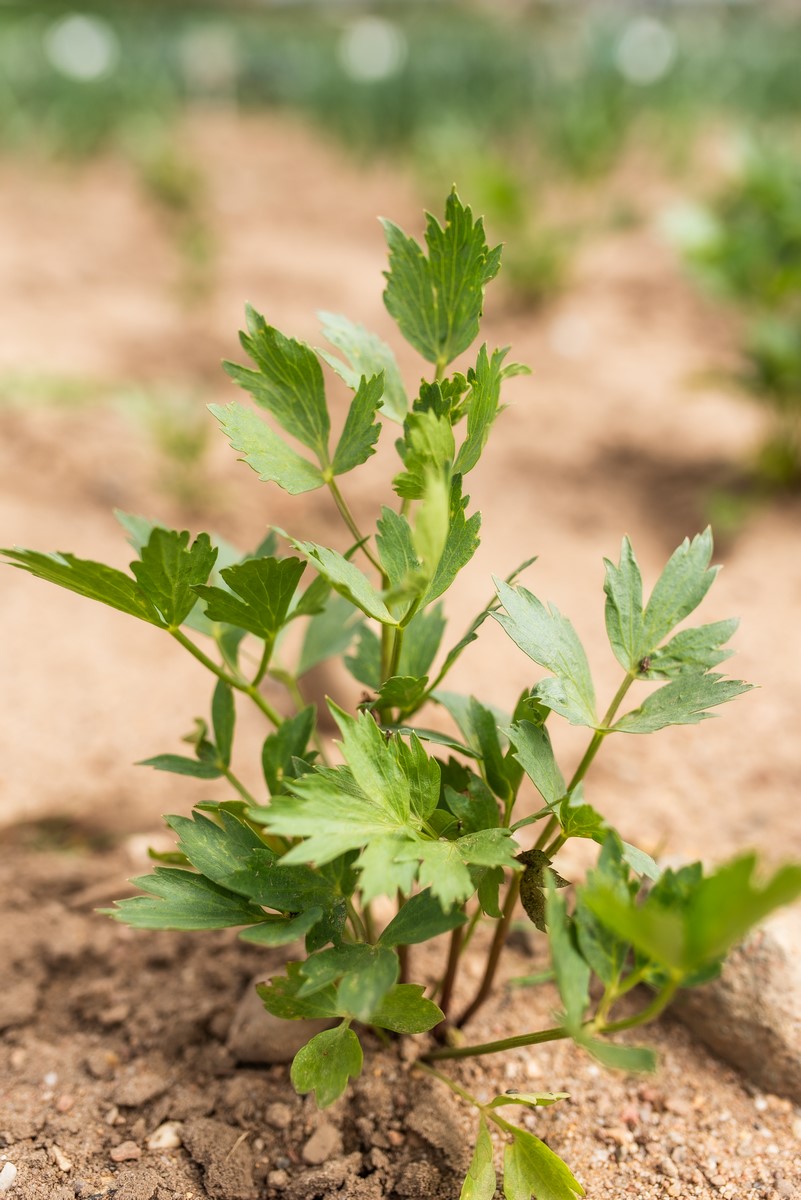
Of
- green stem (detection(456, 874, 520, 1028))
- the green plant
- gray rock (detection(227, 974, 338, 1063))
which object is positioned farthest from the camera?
gray rock (detection(227, 974, 338, 1063))

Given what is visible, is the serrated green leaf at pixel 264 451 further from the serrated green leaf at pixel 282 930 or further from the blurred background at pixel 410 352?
the blurred background at pixel 410 352

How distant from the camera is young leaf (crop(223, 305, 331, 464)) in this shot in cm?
92

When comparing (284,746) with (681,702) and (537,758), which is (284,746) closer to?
(537,758)

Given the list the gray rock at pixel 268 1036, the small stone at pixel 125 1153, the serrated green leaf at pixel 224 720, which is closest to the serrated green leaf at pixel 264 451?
the serrated green leaf at pixel 224 720

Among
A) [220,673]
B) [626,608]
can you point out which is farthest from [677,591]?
[220,673]

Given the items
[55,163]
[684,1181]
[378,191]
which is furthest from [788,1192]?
[55,163]

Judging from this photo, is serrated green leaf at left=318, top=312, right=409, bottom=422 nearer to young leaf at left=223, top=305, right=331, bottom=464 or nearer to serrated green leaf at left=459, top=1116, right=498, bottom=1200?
young leaf at left=223, top=305, right=331, bottom=464

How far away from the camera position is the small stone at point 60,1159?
3.31 ft

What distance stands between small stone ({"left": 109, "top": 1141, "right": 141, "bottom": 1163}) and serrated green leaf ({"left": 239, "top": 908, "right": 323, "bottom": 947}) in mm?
350

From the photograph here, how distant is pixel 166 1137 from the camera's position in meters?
1.05

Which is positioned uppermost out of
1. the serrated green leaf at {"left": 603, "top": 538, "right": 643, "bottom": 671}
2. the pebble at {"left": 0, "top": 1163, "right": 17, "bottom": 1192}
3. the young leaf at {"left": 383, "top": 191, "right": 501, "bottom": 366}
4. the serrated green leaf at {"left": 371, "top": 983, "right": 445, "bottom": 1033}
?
the young leaf at {"left": 383, "top": 191, "right": 501, "bottom": 366}

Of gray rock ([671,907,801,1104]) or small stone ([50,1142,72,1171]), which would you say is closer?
small stone ([50,1142,72,1171])

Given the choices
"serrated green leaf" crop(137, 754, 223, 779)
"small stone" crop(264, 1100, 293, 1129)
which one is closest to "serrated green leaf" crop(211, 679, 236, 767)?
"serrated green leaf" crop(137, 754, 223, 779)

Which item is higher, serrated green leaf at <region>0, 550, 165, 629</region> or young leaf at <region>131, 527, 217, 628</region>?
young leaf at <region>131, 527, 217, 628</region>
